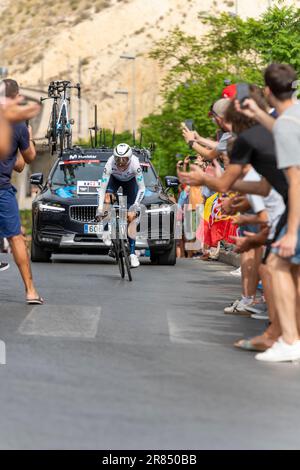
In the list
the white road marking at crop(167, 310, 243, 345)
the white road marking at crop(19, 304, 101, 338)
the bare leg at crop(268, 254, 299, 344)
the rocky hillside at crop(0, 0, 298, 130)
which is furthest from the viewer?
the rocky hillside at crop(0, 0, 298, 130)

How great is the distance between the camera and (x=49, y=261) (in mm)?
23406

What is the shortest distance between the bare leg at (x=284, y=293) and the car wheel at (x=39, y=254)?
43.9 feet

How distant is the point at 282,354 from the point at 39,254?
44.4ft

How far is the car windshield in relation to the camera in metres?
23.5

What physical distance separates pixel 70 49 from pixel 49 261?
113 m

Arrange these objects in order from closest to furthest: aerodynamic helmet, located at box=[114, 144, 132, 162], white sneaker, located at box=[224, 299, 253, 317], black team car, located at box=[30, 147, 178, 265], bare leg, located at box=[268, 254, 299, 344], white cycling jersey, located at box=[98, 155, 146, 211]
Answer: bare leg, located at box=[268, 254, 299, 344]
white sneaker, located at box=[224, 299, 253, 317]
aerodynamic helmet, located at box=[114, 144, 132, 162]
white cycling jersey, located at box=[98, 155, 146, 211]
black team car, located at box=[30, 147, 178, 265]

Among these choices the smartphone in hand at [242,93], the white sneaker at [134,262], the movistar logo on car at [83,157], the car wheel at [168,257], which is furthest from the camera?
the movistar logo on car at [83,157]

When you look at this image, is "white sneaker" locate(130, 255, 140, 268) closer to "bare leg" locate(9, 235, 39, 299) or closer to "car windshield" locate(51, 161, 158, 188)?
"car windshield" locate(51, 161, 158, 188)

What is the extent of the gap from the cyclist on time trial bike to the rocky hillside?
4116 inches

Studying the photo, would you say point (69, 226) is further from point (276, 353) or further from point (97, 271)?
point (276, 353)

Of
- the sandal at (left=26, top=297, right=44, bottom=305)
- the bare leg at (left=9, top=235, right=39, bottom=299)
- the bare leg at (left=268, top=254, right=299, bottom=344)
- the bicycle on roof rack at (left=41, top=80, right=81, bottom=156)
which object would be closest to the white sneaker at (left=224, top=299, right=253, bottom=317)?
the sandal at (left=26, top=297, right=44, bottom=305)

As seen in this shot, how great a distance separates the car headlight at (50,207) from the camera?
2266 cm

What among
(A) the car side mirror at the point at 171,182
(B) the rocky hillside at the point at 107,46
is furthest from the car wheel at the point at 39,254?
(B) the rocky hillside at the point at 107,46

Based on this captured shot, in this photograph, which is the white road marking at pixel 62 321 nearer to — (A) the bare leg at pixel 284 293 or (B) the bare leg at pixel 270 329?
(B) the bare leg at pixel 270 329
